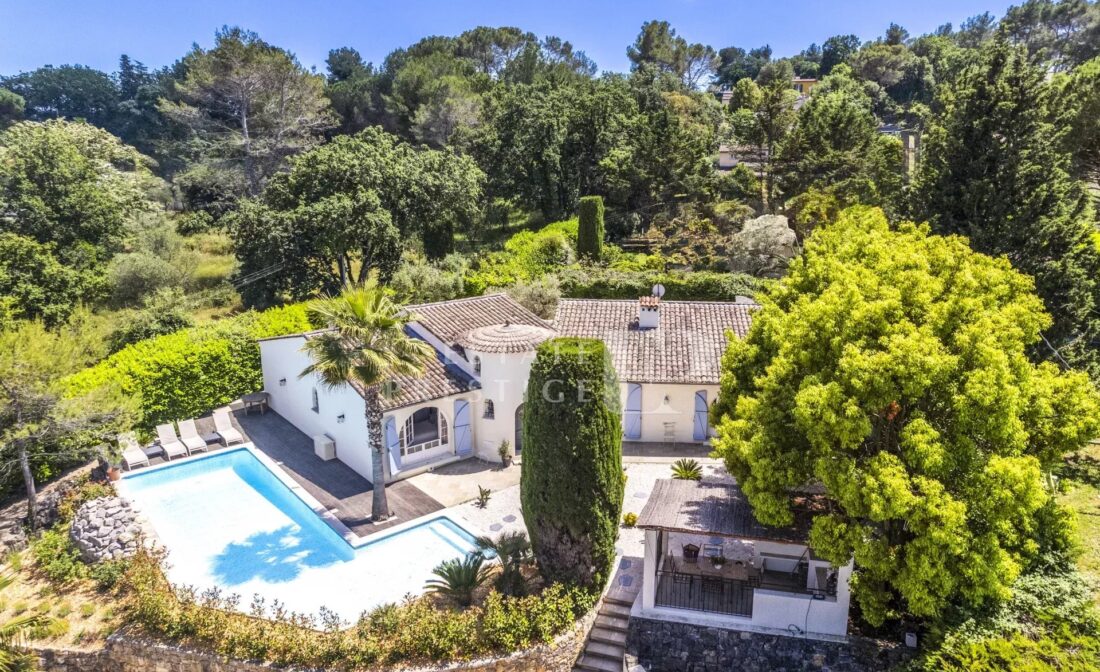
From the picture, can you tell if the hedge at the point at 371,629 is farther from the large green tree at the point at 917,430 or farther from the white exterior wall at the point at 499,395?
the white exterior wall at the point at 499,395

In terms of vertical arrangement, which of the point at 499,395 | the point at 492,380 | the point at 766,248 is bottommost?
the point at 499,395

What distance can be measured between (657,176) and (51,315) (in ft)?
134

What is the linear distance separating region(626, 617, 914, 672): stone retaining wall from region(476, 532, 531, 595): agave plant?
3111 mm

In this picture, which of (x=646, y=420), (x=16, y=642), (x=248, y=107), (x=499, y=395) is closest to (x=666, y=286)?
(x=646, y=420)

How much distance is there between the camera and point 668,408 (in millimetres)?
26828

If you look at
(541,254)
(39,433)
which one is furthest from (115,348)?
(541,254)

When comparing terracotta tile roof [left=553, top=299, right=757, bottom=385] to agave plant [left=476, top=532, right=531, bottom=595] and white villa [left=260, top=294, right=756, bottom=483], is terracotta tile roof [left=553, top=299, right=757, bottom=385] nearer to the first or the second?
white villa [left=260, top=294, right=756, bottom=483]

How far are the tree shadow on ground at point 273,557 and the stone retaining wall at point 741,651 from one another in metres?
9.28

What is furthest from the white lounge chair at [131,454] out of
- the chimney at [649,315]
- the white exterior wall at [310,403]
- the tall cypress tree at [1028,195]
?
the tall cypress tree at [1028,195]

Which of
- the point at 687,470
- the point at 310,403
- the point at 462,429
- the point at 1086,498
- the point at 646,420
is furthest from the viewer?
the point at 310,403

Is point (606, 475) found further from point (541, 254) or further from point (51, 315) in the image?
point (51, 315)

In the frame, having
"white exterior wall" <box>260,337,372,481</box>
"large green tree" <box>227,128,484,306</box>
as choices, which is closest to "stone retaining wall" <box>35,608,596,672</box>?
"white exterior wall" <box>260,337,372,481</box>

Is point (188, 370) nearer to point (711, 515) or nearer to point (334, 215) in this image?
point (334, 215)

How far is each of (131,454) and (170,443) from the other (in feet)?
4.79
